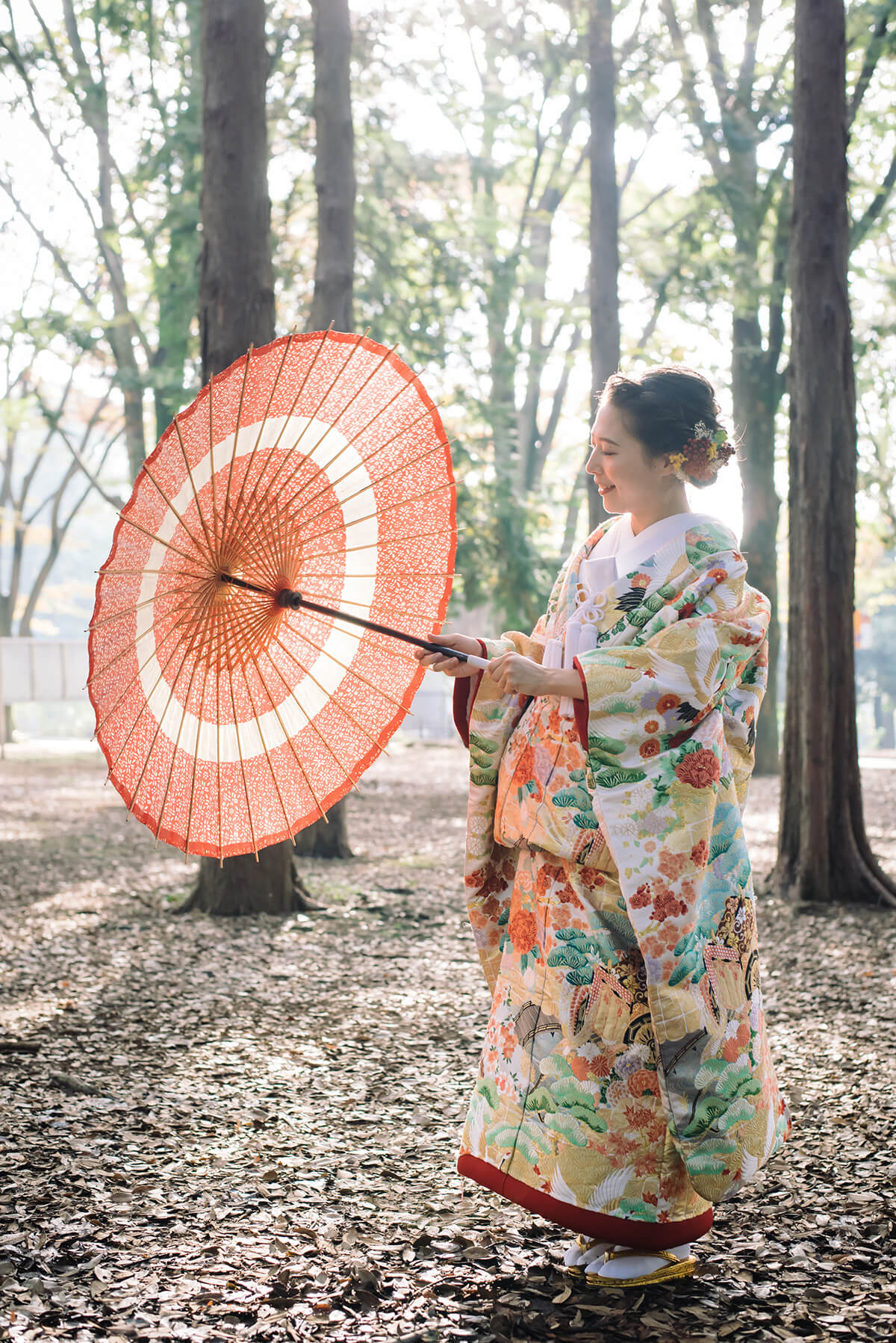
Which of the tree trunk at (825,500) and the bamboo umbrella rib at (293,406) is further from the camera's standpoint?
the tree trunk at (825,500)

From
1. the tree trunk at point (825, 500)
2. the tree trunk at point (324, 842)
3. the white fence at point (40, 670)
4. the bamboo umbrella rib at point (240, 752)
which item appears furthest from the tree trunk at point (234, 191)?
the white fence at point (40, 670)

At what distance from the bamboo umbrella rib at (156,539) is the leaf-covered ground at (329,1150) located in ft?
Answer: 4.95

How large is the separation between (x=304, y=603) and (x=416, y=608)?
0.41 metres

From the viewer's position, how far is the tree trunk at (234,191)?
5801mm

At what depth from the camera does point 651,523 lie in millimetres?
2441

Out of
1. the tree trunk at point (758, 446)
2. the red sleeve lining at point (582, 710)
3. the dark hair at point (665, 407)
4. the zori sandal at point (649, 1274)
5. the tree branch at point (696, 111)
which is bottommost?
the zori sandal at point (649, 1274)

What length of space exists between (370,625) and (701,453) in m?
0.79

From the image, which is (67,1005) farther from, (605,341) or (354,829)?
(605,341)

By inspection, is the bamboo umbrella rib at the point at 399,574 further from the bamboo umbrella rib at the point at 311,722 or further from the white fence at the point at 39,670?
the white fence at the point at 39,670

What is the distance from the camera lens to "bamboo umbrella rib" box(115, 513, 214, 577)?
8.14ft

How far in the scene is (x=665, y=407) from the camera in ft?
7.88

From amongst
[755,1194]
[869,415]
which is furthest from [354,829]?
[869,415]

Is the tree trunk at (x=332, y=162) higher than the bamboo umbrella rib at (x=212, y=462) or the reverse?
higher

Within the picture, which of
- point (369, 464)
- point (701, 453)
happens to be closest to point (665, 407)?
point (701, 453)
